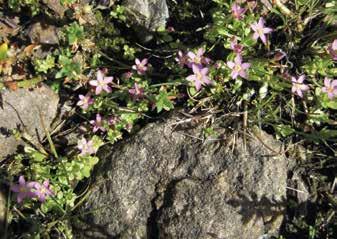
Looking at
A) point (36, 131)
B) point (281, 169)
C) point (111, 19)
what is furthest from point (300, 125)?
point (36, 131)

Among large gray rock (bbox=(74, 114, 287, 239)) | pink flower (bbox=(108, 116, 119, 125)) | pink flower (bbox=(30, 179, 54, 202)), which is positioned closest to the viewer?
large gray rock (bbox=(74, 114, 287, 239))

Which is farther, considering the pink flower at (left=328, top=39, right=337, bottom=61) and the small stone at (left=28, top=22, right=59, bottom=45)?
the small stone at (left=28, top=22, right=59, bottom=45)

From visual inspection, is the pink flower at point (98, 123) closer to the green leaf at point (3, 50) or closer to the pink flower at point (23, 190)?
the pink flower at point (23, 190)

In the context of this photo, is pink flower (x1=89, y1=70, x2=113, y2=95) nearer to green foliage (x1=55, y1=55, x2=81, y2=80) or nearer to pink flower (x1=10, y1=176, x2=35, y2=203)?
green foliage (x1=55, y1=55, x2=81, y2=80)

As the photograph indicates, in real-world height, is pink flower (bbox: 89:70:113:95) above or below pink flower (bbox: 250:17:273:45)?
below

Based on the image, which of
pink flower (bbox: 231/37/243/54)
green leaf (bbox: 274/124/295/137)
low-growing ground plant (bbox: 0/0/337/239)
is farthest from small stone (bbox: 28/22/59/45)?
green leaf (bbox: 274/124/295/137)

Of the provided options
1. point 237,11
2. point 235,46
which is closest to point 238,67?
point 235,46

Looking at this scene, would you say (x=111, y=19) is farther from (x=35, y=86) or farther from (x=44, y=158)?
(x=44, y=158)
